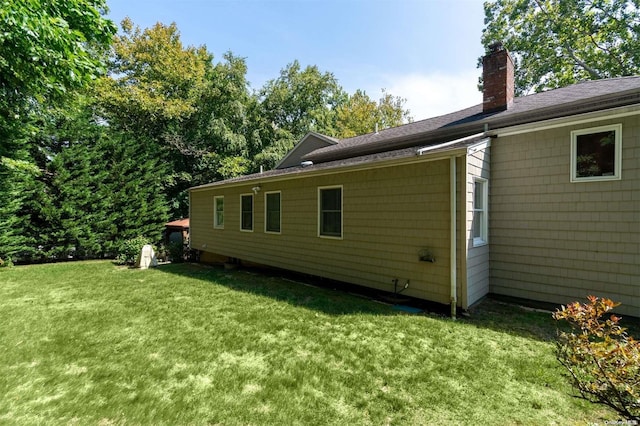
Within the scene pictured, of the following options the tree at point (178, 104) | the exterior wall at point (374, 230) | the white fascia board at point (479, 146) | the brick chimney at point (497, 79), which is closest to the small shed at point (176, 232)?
the tree at point (178, 104)

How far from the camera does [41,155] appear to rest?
36.8 ft

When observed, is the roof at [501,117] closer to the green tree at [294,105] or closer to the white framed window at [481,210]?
the white framed window at [481,210]

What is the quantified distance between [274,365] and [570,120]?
6004 mm

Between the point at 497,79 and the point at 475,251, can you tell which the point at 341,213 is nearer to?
the point at 475,251

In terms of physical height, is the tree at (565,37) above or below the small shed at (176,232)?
above

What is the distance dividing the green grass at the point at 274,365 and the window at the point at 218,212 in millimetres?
5478

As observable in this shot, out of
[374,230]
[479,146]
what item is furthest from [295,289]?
[479,146]

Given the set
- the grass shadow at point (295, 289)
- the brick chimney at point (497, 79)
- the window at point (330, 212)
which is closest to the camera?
the grass shadow at point (295, 289)

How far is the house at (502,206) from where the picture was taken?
4.75m

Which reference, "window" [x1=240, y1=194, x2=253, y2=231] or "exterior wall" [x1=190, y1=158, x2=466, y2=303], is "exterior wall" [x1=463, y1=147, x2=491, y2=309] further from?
"window" [x1=240, y1=194, x2=253, y2=231]

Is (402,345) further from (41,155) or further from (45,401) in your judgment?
(41,155)

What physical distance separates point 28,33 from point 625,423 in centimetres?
1038

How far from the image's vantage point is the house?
Result: 4750mm

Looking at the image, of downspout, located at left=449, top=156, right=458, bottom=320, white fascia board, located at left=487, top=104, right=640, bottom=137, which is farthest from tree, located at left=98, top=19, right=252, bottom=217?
white fascia board, located at left=487, top=104, right=640, bottom=137
